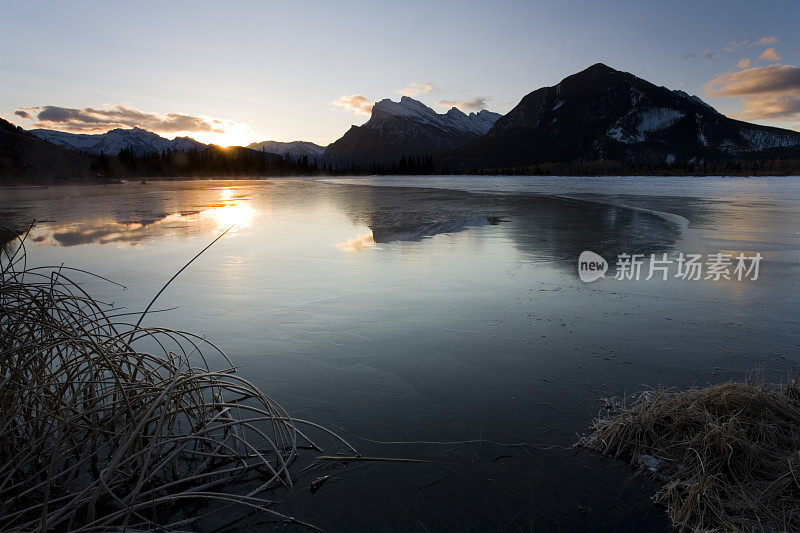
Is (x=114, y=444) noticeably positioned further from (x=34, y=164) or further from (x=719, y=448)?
(x=34, y=164)

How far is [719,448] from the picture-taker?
318 cm

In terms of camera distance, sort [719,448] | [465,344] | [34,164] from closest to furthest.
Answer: [719,448] → [465,344] → [34,164]

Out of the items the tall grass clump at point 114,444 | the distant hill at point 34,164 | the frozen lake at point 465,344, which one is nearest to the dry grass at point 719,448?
the frozen lake at point 465,344

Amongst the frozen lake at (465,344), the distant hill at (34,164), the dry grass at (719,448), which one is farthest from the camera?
the distant hill at (34,164)

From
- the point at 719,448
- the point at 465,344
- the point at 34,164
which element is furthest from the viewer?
the point at 34,164

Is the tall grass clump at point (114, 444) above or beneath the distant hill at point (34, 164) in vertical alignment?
beneath

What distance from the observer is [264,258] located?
36.4 feet

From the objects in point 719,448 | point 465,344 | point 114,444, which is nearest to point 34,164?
point 465,344

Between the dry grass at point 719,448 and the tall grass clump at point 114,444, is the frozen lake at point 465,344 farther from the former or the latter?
the tall grass clump at point 114,444

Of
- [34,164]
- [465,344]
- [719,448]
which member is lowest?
[465,344]

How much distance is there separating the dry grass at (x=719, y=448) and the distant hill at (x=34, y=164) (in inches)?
2835

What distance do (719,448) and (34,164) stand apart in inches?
3817

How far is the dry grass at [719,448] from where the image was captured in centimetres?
279

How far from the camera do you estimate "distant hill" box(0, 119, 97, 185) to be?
6488 cm
